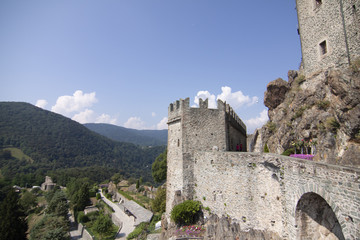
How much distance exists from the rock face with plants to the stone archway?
4235 mm

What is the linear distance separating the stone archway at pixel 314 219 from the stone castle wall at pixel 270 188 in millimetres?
189

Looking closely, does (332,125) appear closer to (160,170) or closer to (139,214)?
(160,170)

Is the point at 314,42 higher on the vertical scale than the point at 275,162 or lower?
higher

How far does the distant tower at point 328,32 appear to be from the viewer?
15.2m

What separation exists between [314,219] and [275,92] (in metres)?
15.5

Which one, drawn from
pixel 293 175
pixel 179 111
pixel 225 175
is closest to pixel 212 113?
pixel 179 111

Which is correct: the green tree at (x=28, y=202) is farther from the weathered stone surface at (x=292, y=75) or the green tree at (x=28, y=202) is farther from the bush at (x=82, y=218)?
the weathered stone surface at (x=292, y=75)

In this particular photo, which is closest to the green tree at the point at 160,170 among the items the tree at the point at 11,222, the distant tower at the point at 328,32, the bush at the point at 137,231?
the bush at the point at 137,231

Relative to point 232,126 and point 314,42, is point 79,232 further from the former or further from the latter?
point 314,42

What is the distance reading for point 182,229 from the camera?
13.5 m

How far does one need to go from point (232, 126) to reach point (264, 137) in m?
4.11

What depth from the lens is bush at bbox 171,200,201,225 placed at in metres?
13.8

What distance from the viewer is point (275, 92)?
2139 cm

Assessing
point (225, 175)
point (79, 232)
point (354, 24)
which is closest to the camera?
point (225, 175)
